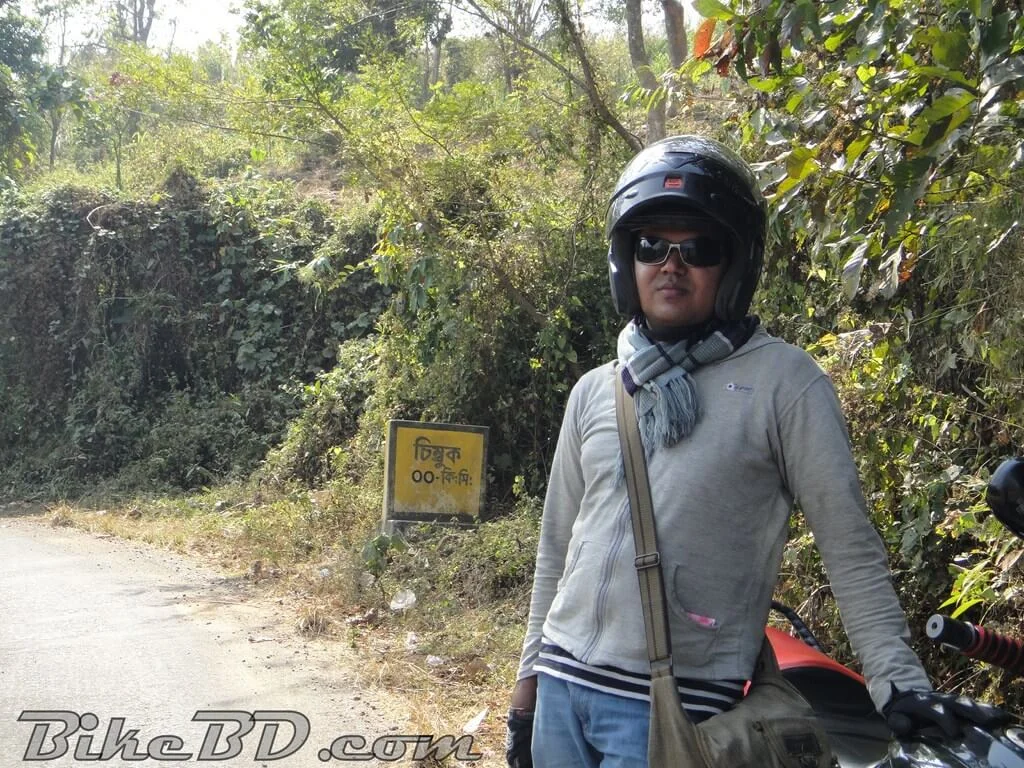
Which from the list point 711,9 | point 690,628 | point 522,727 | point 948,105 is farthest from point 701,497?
point 711,9

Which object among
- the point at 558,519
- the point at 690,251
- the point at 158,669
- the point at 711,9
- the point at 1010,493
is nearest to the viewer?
the point at 1010,493

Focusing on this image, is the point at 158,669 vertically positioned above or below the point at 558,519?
below

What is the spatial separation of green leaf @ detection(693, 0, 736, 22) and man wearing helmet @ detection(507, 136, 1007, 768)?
4.22ft

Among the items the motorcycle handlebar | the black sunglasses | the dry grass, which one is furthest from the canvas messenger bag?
the dry grass

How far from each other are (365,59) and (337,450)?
3741 mm

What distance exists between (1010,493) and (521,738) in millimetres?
1164

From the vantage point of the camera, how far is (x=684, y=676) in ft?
6.70

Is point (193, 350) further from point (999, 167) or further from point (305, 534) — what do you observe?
point (999, 167)

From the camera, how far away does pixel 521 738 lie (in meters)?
2.44

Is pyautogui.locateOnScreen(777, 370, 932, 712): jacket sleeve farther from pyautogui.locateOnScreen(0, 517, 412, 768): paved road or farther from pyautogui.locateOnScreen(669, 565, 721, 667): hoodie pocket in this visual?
pyautogui.locateOnScreen(0, 517, 412, 768): paved road

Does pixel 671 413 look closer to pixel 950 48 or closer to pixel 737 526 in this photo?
pixel 737 526

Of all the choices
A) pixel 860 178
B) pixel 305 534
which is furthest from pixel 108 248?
pixel 860 178

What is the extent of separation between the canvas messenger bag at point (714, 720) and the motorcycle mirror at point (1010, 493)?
50cm

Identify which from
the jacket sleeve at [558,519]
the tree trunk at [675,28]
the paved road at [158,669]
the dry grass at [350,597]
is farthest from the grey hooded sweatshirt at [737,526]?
the tree trunk at [675,28]
